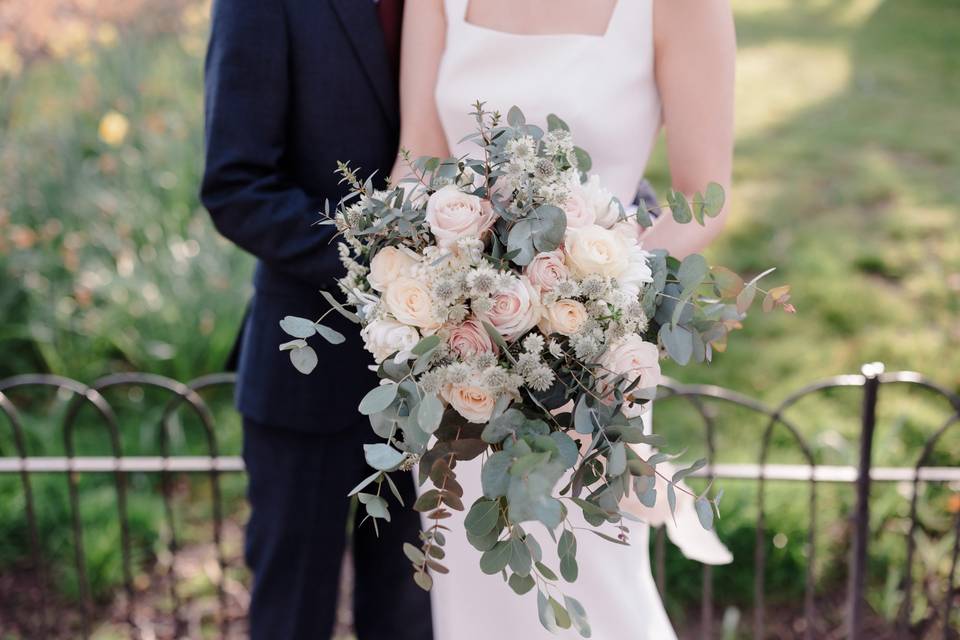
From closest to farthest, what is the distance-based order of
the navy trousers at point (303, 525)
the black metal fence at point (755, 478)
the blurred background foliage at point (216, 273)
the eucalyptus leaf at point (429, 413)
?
1. the eucalyptus leaf at point (429, 413)
2. the navy trousers at point (303, 525)
3. the black metal fence at point (755, 478)
4. the blurred background foliage at point (216, 273)

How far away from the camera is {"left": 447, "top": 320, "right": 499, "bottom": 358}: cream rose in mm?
1519

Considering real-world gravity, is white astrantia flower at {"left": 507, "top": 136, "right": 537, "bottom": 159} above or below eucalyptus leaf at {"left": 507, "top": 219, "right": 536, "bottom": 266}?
above

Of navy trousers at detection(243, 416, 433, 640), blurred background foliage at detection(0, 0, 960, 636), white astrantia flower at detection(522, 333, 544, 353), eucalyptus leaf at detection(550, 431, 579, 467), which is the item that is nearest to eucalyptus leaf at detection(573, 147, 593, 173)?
white astrantia flower at detection(522, 333, 544, 353)

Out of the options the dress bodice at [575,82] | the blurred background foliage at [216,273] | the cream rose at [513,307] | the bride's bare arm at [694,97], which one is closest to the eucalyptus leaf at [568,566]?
the cream rose at [513,307]

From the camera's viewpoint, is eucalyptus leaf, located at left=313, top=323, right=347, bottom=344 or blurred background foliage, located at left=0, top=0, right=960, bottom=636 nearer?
eucalyptus leaf, located at left=313, top=323, right=347, bottom=344

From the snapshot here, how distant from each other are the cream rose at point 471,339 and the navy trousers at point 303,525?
91 cm

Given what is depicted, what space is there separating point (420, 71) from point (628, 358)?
96 cm

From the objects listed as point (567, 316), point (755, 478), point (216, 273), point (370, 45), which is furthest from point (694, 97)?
point (216, 273)

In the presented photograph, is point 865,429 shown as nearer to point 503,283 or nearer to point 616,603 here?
point 616,603

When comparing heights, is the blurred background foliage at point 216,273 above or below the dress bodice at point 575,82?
below

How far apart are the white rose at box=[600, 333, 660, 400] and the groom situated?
814mm

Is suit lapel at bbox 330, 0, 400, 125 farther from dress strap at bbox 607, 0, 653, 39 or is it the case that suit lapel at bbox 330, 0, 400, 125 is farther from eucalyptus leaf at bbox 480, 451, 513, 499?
eucalyptus leaf at bbox 480, 451, 513, 499

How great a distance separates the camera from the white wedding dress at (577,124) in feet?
7.00

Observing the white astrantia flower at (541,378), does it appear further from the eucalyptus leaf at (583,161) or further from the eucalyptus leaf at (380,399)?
the eucalyptus leaf at (583,161)
